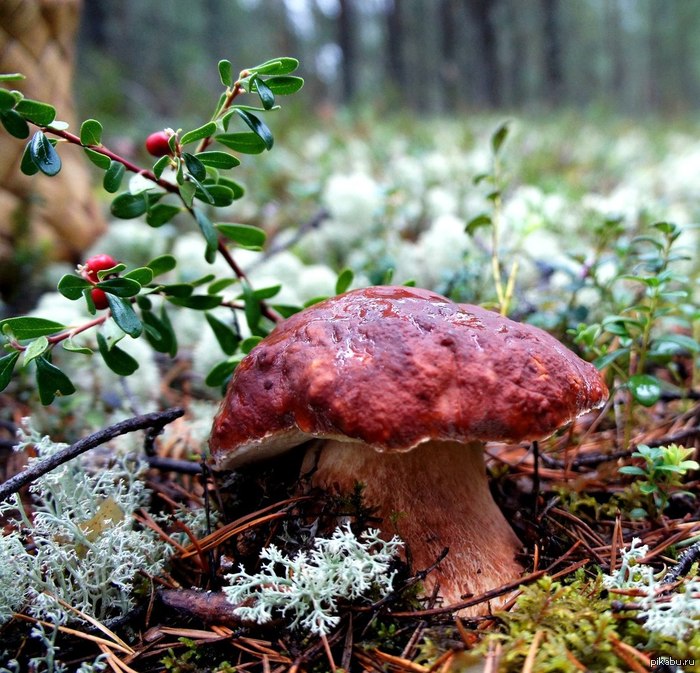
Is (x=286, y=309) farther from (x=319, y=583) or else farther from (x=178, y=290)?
(x=319, y=583)

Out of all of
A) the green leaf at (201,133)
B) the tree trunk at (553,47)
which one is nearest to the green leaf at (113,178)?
the green leaf at (201,133)

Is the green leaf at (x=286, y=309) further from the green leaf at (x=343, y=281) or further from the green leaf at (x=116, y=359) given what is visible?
the green leaf at (x=116, y=359)

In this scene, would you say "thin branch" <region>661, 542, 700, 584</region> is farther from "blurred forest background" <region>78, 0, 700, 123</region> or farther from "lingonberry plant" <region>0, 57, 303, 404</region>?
"blurred forest background" <region>78, 0, 700, 123</region>

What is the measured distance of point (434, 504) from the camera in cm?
160

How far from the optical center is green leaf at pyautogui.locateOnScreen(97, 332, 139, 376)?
168cm

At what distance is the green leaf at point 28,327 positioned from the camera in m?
1.56

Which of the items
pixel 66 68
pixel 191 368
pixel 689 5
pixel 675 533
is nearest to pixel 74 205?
pixel 66 68

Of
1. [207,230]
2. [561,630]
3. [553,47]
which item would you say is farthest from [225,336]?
[553,47]

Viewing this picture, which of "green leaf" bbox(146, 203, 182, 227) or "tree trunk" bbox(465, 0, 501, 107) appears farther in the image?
"tree trunk" bbox(465, 0, 501, 107)

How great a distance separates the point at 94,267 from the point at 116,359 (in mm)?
272

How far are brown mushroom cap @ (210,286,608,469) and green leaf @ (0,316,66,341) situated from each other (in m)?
0.54

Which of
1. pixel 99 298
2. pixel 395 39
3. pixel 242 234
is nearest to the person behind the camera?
pixel 99 298

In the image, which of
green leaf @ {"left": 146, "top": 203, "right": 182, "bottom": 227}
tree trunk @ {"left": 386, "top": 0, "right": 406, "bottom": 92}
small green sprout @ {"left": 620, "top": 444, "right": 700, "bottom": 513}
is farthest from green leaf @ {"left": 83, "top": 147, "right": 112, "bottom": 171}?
tree trunk @ {"left": 386, "top": 0, "right": 406, "bottom": 92}

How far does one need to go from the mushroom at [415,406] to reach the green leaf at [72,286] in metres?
0.47
